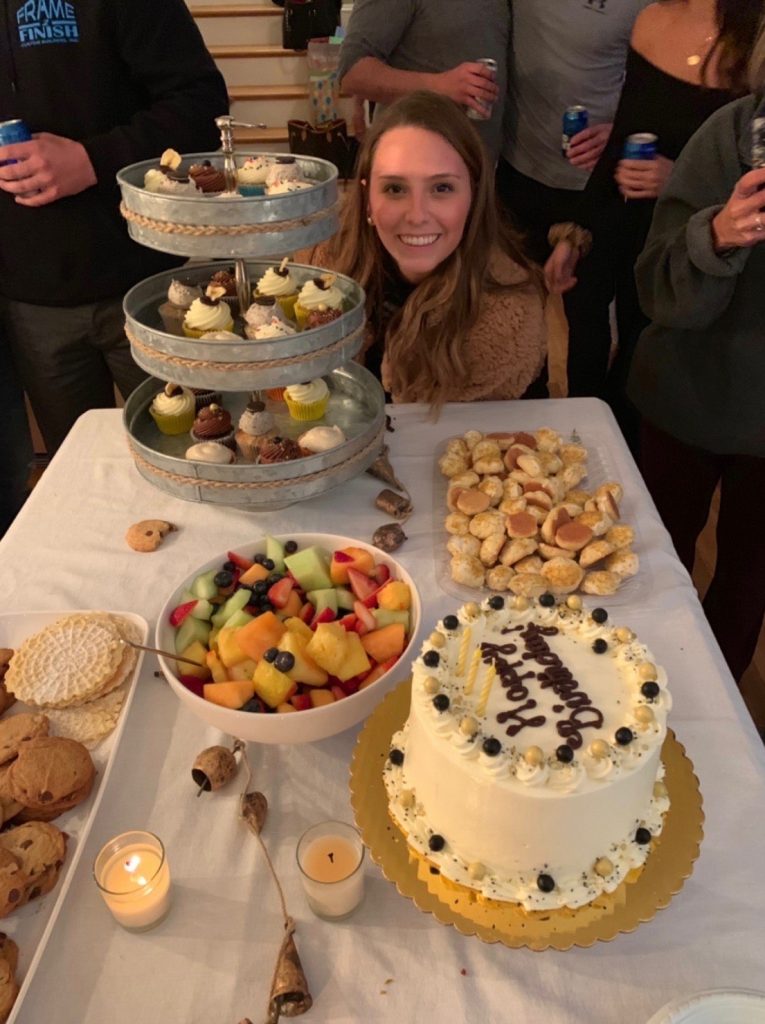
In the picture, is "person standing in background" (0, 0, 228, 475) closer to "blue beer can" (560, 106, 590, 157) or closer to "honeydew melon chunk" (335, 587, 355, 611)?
"blue beer can" (560, 106, 590, 157)

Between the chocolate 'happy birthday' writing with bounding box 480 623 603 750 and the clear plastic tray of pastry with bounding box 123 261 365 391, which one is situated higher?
the clear plastic tray of pastry with bounding box 123 261 365 391

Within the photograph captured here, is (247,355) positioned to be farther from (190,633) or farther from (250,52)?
(250,52)

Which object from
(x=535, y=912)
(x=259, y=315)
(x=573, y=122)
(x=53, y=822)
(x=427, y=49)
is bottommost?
(x=53, y=822)

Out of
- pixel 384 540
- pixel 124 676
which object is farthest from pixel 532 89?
pixel 124 676

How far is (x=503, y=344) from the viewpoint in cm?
179

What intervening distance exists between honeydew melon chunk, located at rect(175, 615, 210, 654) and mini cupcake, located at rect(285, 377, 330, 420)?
51cm

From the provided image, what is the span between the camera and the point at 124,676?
106 centimetres

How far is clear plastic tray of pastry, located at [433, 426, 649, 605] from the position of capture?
3.95 ft

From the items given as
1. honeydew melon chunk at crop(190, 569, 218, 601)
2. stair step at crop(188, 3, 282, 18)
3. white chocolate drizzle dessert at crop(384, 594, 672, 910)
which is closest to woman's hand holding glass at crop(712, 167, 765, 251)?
white chocolate drizzle dessert at crop(384, 594, 672, 910)

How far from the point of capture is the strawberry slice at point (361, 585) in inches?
41.9

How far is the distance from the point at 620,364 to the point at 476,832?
2114 mm

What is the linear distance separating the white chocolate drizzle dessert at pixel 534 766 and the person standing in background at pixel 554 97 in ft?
5.98

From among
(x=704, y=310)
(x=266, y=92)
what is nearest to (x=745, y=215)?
(x=704, y=310)

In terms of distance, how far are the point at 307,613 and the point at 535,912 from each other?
44 centimetres
